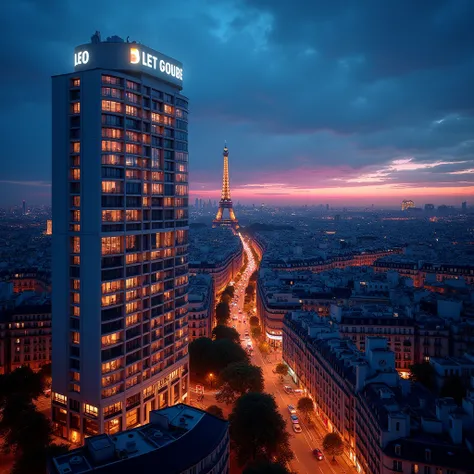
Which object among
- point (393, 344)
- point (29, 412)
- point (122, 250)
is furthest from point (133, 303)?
point (393, 344)

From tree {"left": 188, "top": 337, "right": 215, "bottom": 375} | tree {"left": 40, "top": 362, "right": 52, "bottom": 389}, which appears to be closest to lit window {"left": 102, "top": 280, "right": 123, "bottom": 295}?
tree {"left": 40, "top": 362, "right": 52, "bottom": 389}

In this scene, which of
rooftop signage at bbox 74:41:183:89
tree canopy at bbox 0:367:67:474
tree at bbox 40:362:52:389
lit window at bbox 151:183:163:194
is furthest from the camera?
tree at bbox 40:362:52:389

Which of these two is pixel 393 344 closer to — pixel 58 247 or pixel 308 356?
pixel 308 356

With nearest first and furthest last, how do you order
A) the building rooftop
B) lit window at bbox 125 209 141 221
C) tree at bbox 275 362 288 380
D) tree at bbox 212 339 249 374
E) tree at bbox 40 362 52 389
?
the building rooftop, lit window at bbox 125 209 141 221, tree at bbox 40 362 52 389, tree at bbox 212 339 249 374, tree at bbox 275 362 288 380

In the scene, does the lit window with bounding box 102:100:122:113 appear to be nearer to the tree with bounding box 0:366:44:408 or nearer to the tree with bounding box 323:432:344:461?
the tree with bounding box 0:366:44:408

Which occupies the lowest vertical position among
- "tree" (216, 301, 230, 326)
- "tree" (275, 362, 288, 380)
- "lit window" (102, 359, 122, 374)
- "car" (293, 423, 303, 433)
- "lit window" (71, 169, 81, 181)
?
"car" (293, 423, 303, 433)

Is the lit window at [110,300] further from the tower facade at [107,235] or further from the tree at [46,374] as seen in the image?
the tree at [46,374]

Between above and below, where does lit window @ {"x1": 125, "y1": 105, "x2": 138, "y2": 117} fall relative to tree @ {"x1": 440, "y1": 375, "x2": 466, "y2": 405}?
above
